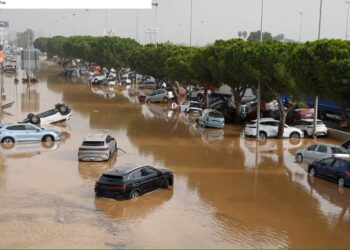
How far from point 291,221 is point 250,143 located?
52.8 feet

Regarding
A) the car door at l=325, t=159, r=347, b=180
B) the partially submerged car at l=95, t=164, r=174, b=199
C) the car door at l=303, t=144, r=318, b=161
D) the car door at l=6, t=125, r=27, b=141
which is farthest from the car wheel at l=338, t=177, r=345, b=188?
the car door at l=6, t=125, r=27, b=141

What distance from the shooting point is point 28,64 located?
184ft

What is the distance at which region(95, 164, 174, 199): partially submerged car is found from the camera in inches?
749

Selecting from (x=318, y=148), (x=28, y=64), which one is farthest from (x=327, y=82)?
(x=28, y=64)

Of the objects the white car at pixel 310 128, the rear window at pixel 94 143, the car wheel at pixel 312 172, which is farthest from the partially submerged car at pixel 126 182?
the white car at pixel 310 128

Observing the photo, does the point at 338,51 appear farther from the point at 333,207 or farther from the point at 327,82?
the point at 333,207

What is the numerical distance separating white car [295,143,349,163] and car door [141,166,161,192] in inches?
353

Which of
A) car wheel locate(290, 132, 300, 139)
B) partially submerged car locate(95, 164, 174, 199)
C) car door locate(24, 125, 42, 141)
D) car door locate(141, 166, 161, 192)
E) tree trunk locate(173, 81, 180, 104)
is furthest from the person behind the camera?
tree trunk locate(173, 81, 180, 104)

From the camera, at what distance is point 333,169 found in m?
22.3

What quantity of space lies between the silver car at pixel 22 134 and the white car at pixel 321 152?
14.2 metres

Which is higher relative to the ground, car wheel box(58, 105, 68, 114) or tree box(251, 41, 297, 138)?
tree box(251, 41, 297, 138)

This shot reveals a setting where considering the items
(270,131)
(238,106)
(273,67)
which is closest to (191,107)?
(238,106)

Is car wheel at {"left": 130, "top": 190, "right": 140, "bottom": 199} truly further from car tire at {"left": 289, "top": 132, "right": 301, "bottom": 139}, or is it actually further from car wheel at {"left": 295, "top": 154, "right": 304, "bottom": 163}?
car tire at {"left": 289, "top": 132, "right": 301, "bottom": 139}

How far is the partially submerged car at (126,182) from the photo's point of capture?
1903 cm
